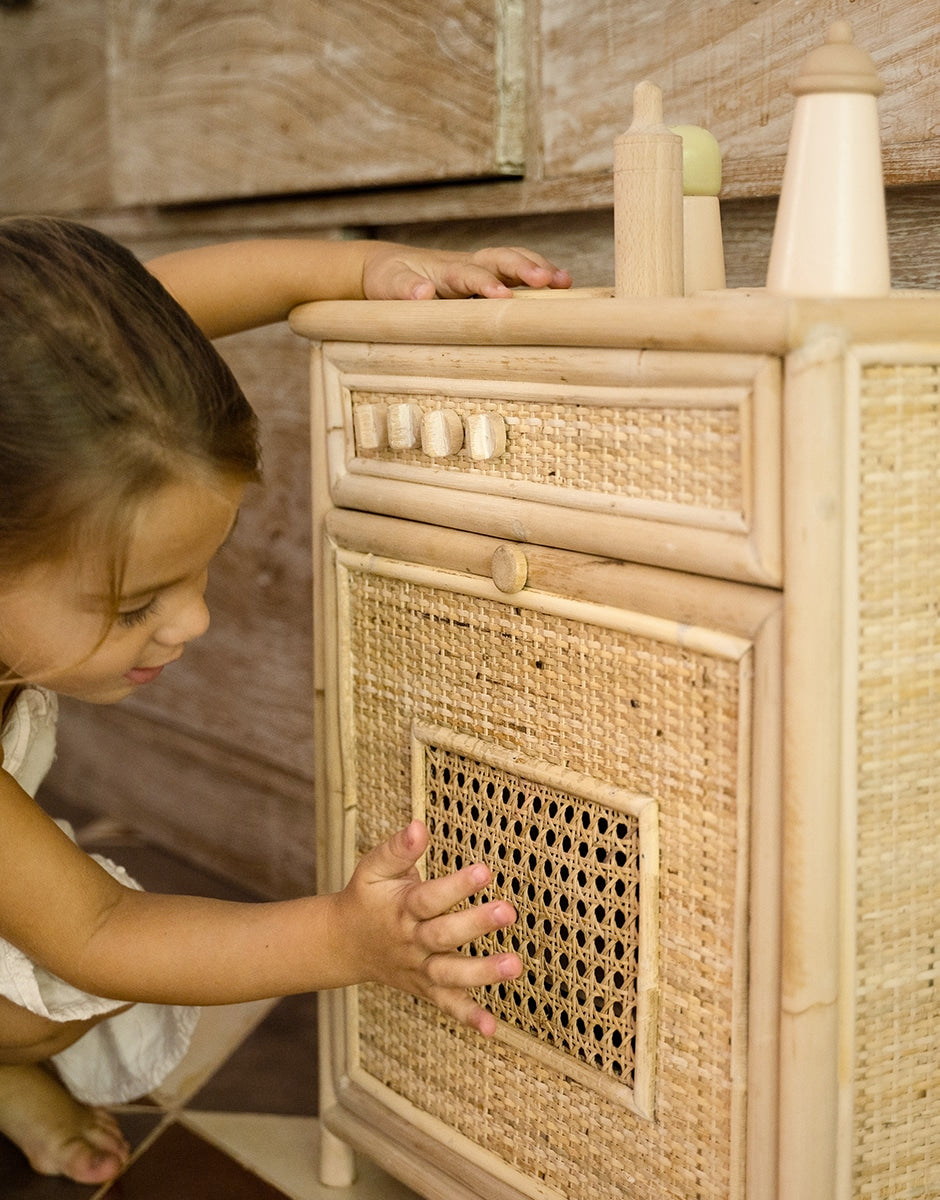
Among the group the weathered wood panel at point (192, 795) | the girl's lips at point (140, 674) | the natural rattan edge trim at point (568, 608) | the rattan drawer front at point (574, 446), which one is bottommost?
the weathered wood panel at point (192, 795)

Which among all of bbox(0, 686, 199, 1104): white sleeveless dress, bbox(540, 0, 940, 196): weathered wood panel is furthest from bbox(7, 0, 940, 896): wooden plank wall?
bbox(0, 686, 199, 1104): white sleeveless dress

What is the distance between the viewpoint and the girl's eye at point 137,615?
2.82 ft

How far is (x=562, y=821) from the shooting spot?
81 centimetres

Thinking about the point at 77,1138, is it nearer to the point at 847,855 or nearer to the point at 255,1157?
the point at 255,1157

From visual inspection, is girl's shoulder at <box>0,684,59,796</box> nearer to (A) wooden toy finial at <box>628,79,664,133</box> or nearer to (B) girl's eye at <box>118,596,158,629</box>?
(B) girl's eye at <box>118,596,158,629</box>

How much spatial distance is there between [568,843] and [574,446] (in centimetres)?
24

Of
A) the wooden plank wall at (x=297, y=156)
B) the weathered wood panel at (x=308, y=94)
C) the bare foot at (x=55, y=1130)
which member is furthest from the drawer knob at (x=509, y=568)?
the bare foot at (x=55, y=1130)

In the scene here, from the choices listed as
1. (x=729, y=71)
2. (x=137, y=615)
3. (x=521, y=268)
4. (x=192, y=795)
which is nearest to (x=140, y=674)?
(x=137, y=615)

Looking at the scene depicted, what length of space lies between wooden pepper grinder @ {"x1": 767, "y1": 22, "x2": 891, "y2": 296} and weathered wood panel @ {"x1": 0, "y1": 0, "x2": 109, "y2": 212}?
1.25m

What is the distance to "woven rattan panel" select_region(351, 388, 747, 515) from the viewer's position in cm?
67

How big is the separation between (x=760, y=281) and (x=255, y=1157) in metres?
0.85

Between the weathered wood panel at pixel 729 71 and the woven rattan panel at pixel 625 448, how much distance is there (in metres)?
0.34

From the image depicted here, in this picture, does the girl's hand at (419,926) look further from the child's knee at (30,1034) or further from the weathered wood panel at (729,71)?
the weathered wood panel at (729,71)

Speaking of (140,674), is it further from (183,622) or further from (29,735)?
(29,735)
